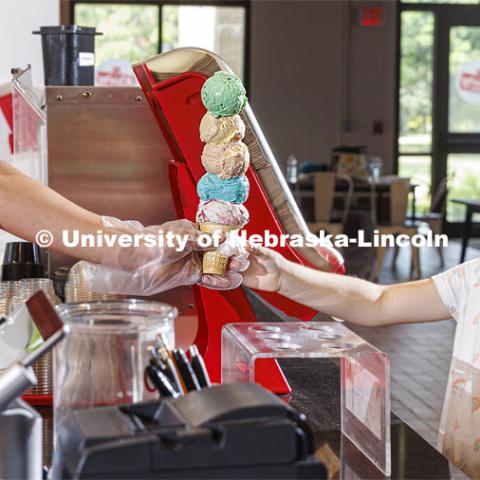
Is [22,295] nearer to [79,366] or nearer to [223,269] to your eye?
[223,269]

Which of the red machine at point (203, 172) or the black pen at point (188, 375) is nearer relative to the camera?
the black pen at point (188, 375)

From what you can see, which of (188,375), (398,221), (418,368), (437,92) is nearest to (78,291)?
(188,375)

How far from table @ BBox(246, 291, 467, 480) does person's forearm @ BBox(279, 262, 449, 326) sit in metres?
0.16

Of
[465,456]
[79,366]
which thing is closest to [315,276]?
[465,456]

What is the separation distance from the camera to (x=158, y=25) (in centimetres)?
1146

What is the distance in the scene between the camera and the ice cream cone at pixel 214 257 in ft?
4.55

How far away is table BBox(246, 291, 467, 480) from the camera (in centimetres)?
127

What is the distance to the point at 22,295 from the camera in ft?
5.12

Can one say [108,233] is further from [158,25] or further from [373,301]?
[158,25]

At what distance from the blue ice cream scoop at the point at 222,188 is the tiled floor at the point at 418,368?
2.70 metres

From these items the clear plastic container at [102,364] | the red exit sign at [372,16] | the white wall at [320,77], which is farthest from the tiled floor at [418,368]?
the red exit sign at [372,16]

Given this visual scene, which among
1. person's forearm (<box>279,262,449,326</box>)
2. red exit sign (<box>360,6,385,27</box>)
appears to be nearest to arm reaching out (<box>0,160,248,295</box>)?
person's forearm (<box>279,262,449,326</box>)

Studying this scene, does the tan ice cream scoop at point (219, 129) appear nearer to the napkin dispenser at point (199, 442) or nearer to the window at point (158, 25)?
the napkin dispenser at point (199, 442)

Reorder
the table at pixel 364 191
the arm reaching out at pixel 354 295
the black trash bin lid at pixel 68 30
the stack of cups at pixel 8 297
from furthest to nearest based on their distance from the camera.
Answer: the table at pixel 364 191 → the black trash bin lid at pixel 68 30 → the arm reaching out at pixel 354 295 → the stack of cups at pixel 8 297
